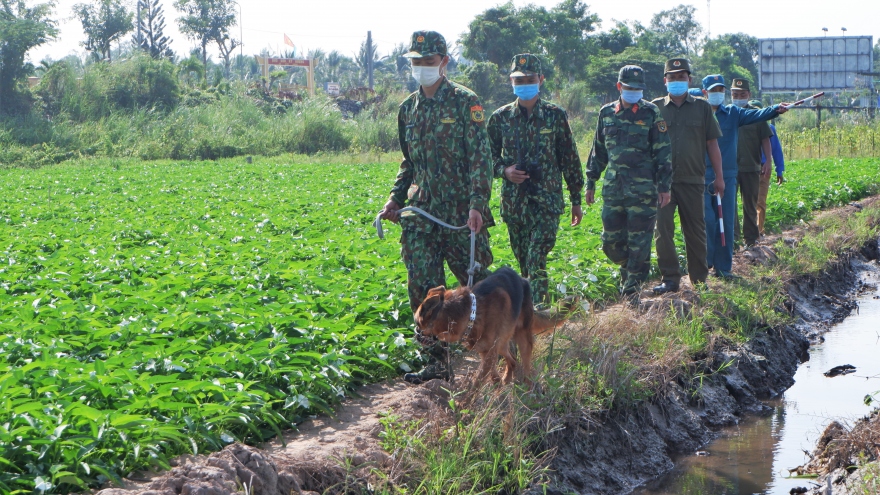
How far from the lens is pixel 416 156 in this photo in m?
5.66

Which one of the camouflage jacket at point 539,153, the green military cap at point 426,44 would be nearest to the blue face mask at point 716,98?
the camouflage jacket at point 539,153

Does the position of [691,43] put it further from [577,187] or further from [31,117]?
[577,187]

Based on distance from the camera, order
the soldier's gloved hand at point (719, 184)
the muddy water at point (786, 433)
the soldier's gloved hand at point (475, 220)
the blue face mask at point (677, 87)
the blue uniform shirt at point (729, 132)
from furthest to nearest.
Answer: the blue uniform shirt at point (729, 132) → the soldier's gloved hand at point (719, 184) → the blue face mask at point (677, 87) → the soldier's gloved hand at point (475, 220) → the muddy water at point (786, 433)

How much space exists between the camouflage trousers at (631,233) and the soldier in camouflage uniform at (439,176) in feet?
7.09

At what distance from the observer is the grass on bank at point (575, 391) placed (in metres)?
4.34

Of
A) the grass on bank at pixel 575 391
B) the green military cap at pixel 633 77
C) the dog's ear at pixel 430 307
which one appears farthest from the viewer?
the green military cap at pixel 633 77

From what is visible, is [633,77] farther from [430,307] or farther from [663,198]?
[430,307]

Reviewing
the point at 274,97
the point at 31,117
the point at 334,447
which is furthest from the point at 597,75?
the point at 334,447

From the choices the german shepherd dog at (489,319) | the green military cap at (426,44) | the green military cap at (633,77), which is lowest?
the german shepherd dog at (489,319)

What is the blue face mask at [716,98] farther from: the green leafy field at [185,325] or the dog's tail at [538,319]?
the dog's tail at [538,319]

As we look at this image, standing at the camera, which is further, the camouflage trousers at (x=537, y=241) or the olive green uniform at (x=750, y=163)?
the olive green uniform at (x=750, y=163)

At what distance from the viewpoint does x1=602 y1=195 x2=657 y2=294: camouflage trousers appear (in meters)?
7.38

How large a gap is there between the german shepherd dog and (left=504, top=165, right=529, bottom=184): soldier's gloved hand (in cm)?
145

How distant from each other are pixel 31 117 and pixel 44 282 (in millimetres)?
31061
